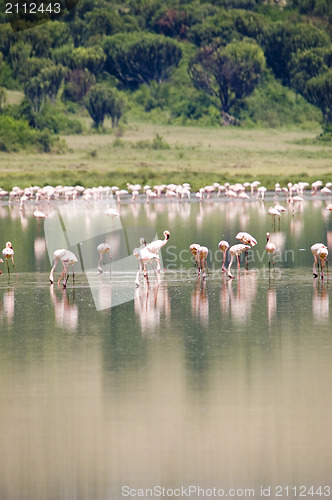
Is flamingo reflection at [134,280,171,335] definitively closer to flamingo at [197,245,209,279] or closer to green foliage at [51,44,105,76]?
flamingo at [197,245,209,279]

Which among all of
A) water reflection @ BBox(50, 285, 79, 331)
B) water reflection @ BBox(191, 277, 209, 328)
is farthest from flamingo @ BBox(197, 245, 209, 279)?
water reflection @ BBox(50, 285, 79, 331)

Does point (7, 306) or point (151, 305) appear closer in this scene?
point (151, 305)

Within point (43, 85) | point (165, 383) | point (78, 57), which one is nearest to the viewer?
point (165, 383)

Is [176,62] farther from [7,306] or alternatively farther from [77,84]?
[7,306]

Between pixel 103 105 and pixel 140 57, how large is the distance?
25.6 feet

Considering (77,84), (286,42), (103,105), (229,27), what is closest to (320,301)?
(103,105)

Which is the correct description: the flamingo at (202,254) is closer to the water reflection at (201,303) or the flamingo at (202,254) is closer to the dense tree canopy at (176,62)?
the water reflection at (201,303)

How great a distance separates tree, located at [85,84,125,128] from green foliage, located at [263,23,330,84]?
13.5 m

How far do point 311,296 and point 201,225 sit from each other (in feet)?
39.4

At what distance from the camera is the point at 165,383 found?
391 inches

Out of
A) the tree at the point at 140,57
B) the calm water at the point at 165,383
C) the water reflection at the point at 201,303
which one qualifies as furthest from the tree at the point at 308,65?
the water reflection at the point at 201,303

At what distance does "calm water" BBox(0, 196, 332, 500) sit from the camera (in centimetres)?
774

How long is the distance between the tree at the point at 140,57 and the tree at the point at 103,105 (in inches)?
245

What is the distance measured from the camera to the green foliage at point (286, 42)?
7850 centimetres
